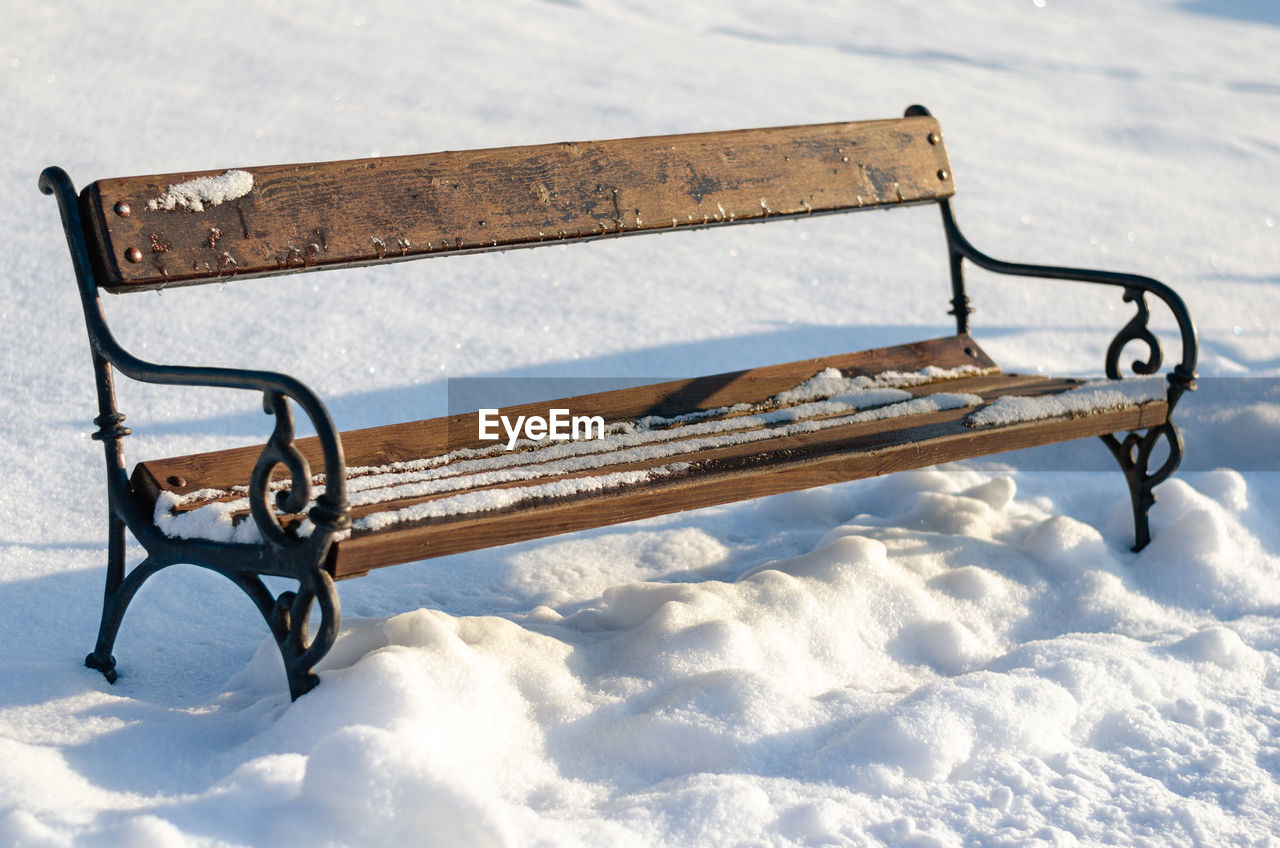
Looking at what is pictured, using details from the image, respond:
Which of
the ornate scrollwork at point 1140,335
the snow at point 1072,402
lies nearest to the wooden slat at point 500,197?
the ornate scrollwork at point 1140,335

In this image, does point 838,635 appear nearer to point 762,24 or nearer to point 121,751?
point 121,751

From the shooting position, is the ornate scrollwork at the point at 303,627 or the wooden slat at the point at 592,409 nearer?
the ornate scrollwork at the point at 303,627

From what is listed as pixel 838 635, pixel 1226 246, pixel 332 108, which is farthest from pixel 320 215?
pixel 1226 246

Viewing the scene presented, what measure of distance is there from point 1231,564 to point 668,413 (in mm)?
1511

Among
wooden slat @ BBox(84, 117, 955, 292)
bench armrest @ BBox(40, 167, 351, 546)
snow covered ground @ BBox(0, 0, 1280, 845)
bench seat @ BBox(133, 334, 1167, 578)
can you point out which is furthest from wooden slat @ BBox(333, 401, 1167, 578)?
wooden slat @ BBox(84, 117, 955, 292)

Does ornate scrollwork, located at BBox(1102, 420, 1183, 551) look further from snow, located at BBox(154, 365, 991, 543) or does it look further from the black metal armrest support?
the black metal armrest support

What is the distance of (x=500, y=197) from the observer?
9.30 feet

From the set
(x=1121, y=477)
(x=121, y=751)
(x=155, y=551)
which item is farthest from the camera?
(x=1121, y=477)

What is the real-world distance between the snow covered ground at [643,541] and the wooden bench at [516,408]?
0.27 m

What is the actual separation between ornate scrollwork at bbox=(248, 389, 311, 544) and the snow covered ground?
299 millimetres

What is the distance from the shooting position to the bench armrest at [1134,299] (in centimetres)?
321

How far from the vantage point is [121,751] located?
2168 millimetres

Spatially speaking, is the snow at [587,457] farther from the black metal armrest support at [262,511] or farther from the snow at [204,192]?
the snow at [204,192]

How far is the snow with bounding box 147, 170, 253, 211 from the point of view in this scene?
7.97 feet
